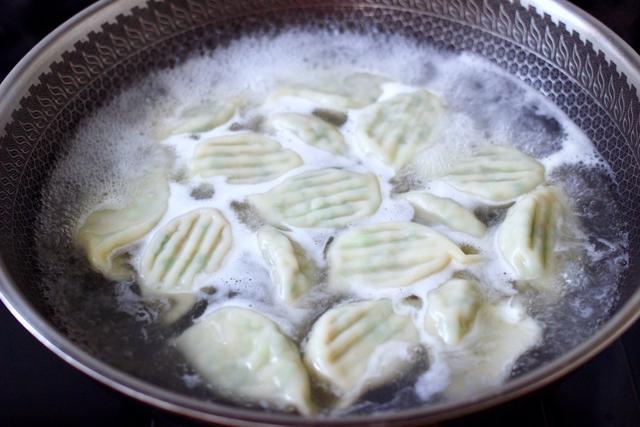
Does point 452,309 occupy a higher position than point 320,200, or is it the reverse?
point 320,200

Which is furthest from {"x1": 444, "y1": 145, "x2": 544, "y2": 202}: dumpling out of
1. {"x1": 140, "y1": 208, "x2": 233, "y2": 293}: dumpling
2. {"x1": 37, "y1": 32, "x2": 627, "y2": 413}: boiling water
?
{"x1": 140, "y1": 208, "x2": 233, "y2": 293}: dumpling

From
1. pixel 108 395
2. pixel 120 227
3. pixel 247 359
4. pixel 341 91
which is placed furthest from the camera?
pixel 341 91

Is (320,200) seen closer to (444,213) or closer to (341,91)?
(444,213)

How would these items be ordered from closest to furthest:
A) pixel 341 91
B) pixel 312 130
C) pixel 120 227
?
pixel 120 227 → pixel 312 130 → pixel 341 91

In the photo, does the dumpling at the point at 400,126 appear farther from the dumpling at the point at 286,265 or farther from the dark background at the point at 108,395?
the dark background at the point at 108,395

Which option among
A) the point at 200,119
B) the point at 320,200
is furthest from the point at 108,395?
the point at 200,119

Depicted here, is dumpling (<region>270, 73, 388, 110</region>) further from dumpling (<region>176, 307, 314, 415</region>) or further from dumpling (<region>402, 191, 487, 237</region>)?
dumpling (<region>176, 307, 314, 415</region>)
